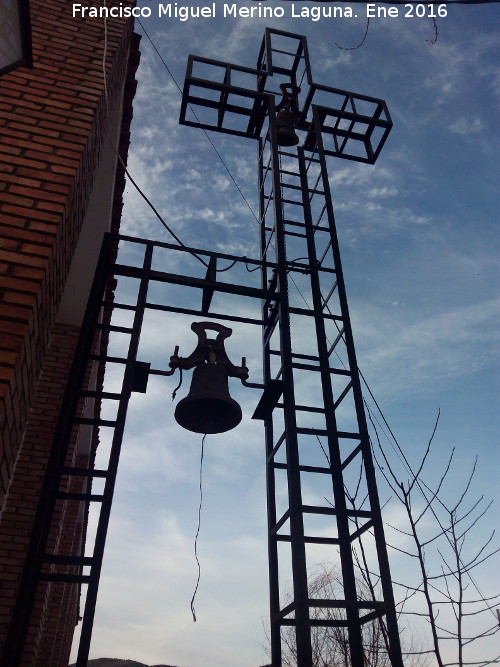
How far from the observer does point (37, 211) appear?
3.08m

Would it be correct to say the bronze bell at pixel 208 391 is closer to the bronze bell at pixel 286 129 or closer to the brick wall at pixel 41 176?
the brick wall at pixel 41 176

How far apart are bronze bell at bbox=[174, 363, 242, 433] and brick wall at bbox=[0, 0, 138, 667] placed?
1250 mm

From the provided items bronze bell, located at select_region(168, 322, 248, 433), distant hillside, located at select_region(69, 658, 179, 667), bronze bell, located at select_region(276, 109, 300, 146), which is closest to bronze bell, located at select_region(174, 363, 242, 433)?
bronze bell, located at select_region(168, 322, 248, 433)

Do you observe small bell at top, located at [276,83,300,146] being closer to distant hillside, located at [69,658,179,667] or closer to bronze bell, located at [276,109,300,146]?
bronze bell, located at [276,109,300,146]

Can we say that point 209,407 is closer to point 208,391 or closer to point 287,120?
point 208,391

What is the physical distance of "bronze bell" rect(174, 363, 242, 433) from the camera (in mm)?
4328

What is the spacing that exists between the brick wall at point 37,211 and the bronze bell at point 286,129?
92.2 inches

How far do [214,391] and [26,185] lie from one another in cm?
203

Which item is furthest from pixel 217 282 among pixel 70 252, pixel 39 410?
pixel 39 410

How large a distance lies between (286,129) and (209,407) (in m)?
3.82

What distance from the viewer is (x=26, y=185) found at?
3.17 metres

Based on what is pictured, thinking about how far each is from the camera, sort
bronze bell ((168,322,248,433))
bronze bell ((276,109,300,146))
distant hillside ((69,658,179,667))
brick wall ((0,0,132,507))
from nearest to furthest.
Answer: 1. brick wall ((0,0,132,507))
2. bronze bell ((168,322,248,433))
3. bronze bell ((276,109,300,146))
4. distant hillside ((69,658,179,667))

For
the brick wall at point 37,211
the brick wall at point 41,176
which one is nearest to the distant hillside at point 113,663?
the brick wall at point 37,211

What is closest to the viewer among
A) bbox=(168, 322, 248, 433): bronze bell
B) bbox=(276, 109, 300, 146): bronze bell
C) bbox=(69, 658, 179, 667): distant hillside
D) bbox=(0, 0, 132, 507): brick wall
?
A: bbox=(0, 0, 132, 507): brick wall
